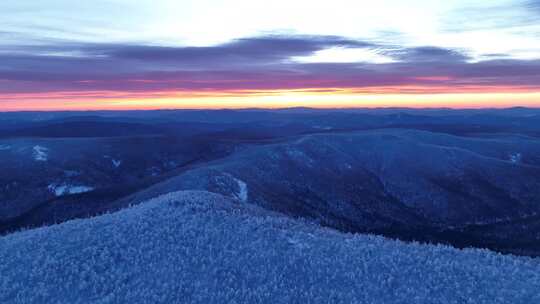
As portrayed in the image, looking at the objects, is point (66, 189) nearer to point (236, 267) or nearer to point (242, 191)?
point (242, 191)

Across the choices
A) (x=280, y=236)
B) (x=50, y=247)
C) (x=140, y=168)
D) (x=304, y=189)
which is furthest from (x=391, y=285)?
(x=140, y=168)

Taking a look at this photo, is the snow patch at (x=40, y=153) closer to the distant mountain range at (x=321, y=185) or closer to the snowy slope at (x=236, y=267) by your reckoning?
the distant mountain range at (x=321, y=185)

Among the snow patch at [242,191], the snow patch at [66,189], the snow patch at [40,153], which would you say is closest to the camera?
the snow patch at [242,191]

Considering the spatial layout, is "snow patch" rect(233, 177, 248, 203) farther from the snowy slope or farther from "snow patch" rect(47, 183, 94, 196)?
the snowy slope

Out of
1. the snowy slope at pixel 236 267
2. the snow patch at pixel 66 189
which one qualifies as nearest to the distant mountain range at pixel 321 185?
the snow patch at pixel 66 189

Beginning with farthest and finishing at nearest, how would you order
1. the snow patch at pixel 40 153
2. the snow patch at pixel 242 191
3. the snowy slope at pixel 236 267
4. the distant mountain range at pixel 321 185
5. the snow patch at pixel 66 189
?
1. the snow patch at pixel 40 153
2. the snow patch at pixel 66 189
3. the distant mountain range at pixel 321 185
4. the snow patch at pixel 242 191
5. the snowy slope at pixel 236 267
